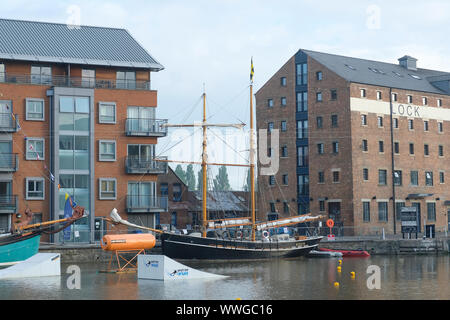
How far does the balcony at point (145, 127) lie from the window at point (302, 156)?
900 inches

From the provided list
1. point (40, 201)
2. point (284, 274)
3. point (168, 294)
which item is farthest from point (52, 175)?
point (168, 294)

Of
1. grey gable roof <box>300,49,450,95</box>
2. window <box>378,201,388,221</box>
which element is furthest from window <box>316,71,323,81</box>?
window <box>378,201,388,221</box>

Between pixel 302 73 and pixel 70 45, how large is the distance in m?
26.8

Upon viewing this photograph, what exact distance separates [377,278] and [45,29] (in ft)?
119

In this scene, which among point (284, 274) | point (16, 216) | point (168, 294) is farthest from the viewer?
point (16, 216)

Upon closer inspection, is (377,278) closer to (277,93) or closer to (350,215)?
(350,215)

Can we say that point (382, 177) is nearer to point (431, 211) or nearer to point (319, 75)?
point (431, 211)

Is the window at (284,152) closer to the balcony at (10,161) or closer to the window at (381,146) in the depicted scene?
the window at (381,146)

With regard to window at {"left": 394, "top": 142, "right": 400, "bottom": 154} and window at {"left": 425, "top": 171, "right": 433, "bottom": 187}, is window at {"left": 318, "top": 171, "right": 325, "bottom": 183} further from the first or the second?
window at {"left": 425, "top": 171, "right": 433, "bottom": 187}

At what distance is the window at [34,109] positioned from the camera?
2260 inches

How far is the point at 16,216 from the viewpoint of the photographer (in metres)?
56.4

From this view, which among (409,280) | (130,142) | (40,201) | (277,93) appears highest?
(277,93)

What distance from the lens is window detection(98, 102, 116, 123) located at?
5938cm

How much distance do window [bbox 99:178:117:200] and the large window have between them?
27407mm
